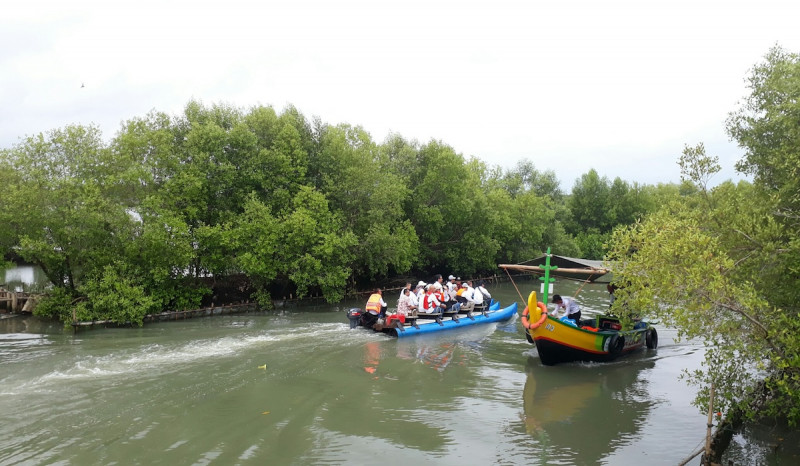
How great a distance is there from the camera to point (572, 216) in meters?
59.8

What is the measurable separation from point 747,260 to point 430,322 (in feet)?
41.1

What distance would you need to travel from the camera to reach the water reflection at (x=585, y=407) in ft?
31.3

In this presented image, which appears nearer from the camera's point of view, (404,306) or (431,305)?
(404,306)

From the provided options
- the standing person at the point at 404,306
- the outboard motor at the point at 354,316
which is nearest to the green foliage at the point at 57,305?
the outboard motor at the point at 354,316

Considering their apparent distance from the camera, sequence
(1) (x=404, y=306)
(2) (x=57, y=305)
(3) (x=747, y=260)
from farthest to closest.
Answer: (2) (x=57, y=305), (1) (x=404, y=306), (3) (x=747, y=260)

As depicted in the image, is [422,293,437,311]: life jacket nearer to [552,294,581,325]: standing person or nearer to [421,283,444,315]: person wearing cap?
[421,283,444,315]: person wearing cap

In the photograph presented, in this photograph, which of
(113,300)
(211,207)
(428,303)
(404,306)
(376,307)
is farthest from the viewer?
(211,207)

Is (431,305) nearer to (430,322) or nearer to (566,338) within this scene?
(430,322)

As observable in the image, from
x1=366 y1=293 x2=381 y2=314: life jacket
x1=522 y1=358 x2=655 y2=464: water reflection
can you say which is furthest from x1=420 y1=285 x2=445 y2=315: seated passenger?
x1=522 y1=358 x2=655 y2=464: water reflection

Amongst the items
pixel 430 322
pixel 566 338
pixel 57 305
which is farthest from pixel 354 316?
pixel 57 305

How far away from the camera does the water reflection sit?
9531mm

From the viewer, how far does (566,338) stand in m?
14.3

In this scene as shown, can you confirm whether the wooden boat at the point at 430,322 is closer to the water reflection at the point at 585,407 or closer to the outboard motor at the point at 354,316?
the outboard motor at the point at 354,316

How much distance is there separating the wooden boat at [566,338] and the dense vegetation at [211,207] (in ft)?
18.3
